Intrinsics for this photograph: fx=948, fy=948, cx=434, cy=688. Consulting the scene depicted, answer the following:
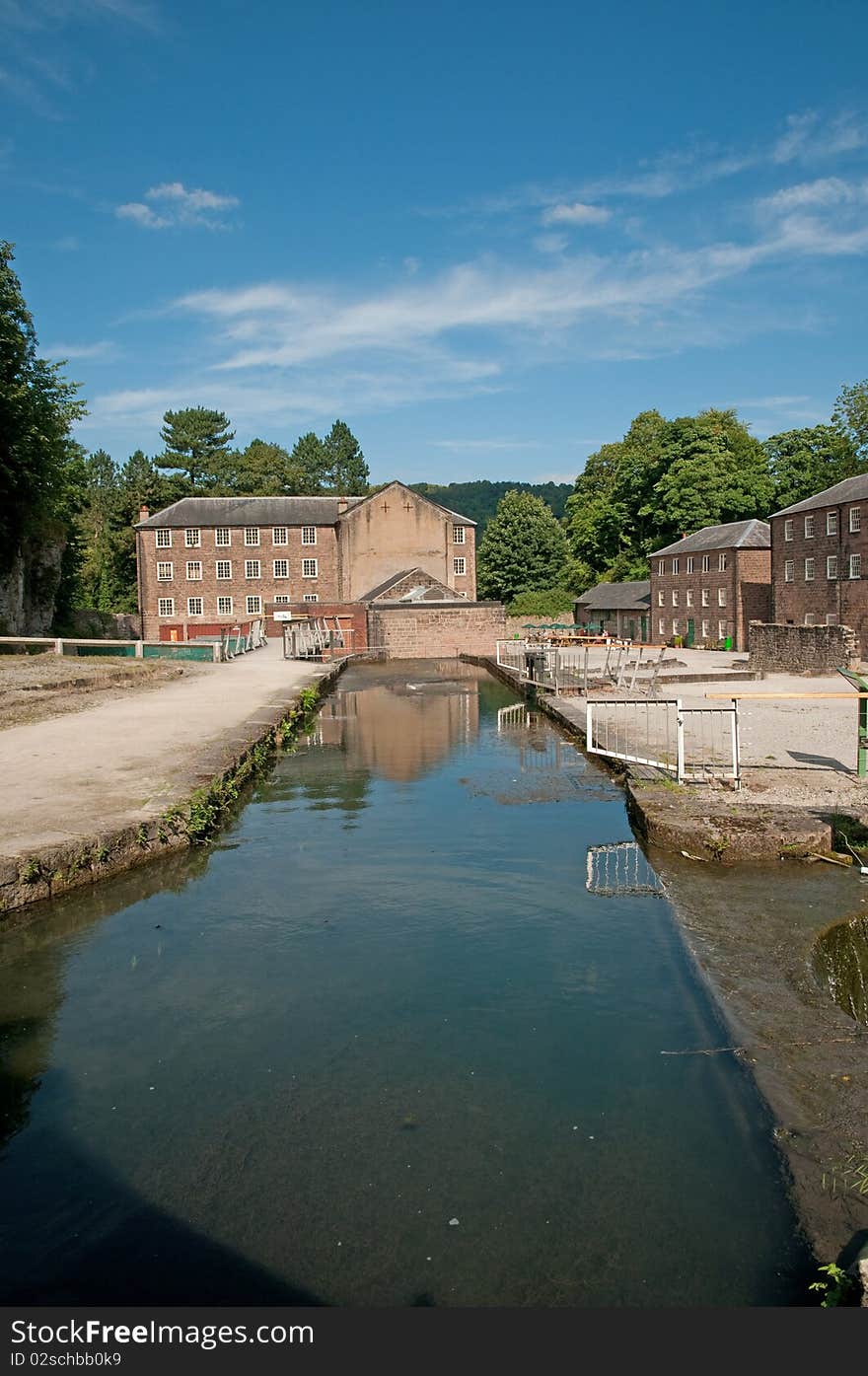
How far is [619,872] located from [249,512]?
56212 millimetres

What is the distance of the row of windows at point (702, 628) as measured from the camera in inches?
1969

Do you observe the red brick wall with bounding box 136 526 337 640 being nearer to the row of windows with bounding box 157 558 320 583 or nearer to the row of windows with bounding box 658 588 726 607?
the row of windows with bounding box 157 558 320 583

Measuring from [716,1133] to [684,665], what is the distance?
30.5 m

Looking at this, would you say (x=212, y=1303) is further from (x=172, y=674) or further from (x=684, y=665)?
(x=684, y=665)

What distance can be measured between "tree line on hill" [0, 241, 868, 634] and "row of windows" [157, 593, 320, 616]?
5556 mm

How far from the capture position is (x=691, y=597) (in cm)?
5238

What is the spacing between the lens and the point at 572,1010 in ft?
17.7

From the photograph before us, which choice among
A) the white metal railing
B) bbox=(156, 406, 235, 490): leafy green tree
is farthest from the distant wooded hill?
the white metal railing

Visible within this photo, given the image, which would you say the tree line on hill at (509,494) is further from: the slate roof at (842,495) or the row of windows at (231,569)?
the slate roof at (842,495)

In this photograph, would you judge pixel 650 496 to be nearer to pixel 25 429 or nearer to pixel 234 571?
pixel 234 571

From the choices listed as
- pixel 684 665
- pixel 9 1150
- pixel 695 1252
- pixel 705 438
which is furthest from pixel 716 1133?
pixel 705 438

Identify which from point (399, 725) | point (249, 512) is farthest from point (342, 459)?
point (399, 725)

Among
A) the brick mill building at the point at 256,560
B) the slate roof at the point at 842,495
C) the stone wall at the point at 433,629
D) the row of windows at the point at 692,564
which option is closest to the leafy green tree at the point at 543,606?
the brick mill building at the point at 256,560

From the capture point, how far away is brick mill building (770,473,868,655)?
36.0 meters
